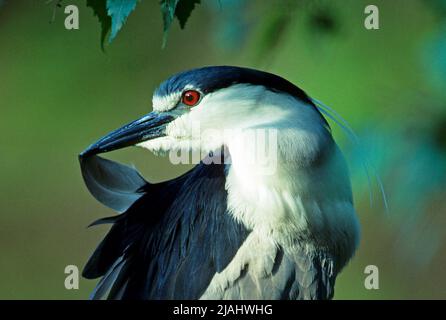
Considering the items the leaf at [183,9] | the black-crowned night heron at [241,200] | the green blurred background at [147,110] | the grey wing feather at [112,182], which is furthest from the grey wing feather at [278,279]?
the leaf at [183,9]

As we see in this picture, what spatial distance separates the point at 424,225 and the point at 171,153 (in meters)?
0.69

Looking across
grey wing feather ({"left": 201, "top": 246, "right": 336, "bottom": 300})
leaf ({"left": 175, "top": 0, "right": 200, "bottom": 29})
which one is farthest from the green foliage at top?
grey wing feather ({"left": 201, "top": 246, "right": 336, "bottom": 300})

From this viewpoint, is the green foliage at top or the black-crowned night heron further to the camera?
the black-crowned night heron

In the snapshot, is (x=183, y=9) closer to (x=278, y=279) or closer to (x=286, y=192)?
(x=286, y=192)

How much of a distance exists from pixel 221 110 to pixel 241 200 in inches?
8.3

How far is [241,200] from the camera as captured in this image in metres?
1.51

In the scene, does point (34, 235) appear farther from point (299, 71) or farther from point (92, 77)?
point (299, 71)

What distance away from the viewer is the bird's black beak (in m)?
1.57

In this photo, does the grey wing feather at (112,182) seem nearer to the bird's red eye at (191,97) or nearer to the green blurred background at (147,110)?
the green blurred background at (147,110)

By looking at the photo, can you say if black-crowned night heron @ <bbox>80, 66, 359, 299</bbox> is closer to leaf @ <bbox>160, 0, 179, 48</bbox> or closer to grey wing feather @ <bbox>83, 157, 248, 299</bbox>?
grey wing feather @ <bbox>83, 157, 248, 299</bbox>

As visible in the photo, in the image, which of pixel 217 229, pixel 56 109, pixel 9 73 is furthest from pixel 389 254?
pixel 9 73

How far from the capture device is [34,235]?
5.81ft

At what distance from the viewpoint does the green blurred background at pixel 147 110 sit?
65.7 inches

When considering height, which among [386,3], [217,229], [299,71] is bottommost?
[217,229]
